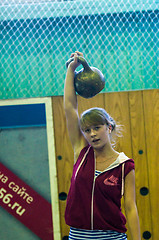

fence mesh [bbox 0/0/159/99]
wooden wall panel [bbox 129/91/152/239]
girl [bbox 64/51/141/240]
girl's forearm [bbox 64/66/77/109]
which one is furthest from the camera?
fence mesh [bbox 0/0/159/99]

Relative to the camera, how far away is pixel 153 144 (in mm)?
2729

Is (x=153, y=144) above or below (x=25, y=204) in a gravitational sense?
above

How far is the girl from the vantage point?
1.38 m

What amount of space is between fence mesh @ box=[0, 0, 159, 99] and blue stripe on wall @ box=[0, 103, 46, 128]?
22 cm

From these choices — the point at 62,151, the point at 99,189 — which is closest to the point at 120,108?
the point at 62,151

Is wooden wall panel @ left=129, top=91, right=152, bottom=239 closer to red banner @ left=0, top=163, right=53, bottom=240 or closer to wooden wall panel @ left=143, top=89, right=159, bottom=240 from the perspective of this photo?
wooden wall panel @ left=143, top=89, right=159, bottom=240

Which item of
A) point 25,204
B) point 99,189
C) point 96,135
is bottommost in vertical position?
point 25,204

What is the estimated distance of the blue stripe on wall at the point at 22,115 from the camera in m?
2.84

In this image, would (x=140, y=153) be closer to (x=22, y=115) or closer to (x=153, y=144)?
(x=153, y=144)

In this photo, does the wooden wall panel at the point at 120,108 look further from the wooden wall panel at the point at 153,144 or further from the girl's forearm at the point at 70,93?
the girl's forearm at the point at 70,93

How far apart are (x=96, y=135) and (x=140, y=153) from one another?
53.6 inches

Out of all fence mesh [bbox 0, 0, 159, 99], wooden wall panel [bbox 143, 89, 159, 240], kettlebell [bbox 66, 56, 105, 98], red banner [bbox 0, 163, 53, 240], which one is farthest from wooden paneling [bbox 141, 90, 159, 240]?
kettlebell [bbox 66, 56, 105, 98]

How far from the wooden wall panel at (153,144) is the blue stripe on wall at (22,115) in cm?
96

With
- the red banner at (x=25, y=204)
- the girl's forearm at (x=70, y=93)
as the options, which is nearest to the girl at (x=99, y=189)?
the girl's forearm at (x=70, y=93)
